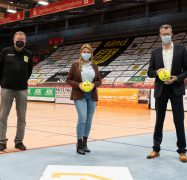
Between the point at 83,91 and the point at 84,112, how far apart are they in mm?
319

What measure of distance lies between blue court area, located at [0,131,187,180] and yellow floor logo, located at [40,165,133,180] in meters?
0.09

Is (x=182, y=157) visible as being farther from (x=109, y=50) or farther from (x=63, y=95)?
(x=109, y=50)

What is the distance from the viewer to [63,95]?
20703mm

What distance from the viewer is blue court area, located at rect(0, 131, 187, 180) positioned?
169 inches

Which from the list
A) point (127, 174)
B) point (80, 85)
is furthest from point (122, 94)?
point (127, 174)

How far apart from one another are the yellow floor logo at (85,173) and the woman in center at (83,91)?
3.33ft

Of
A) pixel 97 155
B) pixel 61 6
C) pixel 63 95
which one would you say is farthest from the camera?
pixel 63 95

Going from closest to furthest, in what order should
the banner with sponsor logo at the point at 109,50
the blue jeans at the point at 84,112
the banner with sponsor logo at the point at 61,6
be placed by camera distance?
the blue jeans at the point at 84,112
the banner with sponsor logo at the point at 61,6
the banner with sponsor logo at the point at 109,50

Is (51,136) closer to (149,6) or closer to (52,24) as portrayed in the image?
(149,6)

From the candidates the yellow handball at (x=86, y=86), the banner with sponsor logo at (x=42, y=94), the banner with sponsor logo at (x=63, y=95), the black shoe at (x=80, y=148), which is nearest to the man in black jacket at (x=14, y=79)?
the black shoe at (x=80, y=148)

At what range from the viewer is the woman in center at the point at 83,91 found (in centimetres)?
565

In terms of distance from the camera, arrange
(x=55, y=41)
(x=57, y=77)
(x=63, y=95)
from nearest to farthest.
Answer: (x=63, y=95) < (x=57, y=77) < (x=55, y=41)

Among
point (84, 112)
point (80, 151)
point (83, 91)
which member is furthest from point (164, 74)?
point (80, 151)

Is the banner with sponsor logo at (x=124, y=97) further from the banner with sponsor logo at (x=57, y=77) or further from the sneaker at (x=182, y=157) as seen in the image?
the sneaker at (x=182, y=157)
